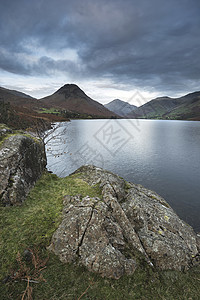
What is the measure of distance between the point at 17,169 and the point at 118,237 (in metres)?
8.36

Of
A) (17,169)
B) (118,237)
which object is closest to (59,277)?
(118,237)

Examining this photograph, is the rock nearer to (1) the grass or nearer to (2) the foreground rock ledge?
(1) the grass

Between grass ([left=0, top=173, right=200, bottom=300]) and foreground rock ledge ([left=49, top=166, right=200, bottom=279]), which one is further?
foreground rock ledge ([left=49, top=166, right=200, bottom=279])

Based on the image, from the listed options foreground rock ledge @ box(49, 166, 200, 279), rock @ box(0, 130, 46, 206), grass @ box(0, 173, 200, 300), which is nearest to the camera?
grass @ box(0, 173, 200, 300)

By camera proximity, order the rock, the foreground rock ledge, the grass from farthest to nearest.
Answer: the rock < the foreground rock ledge < the grass

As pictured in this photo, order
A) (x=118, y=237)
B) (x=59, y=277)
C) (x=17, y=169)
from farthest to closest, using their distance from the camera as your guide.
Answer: (x=17, y=169)
(x=118, y=237)
(x=59, y=277)

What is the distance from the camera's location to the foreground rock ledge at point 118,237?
6.87 m

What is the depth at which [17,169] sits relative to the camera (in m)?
10.5

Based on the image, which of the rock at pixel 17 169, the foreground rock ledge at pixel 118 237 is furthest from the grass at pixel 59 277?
the rock at pixel 17 169

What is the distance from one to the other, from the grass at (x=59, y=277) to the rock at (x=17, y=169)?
3.02 feet

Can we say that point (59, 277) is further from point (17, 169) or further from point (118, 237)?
point (17, 169)

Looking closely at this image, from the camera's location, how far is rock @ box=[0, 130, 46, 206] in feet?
30.4

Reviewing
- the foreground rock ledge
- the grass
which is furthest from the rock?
the foreground rock ledge

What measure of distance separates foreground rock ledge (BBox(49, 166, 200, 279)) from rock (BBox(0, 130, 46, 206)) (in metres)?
3.35
